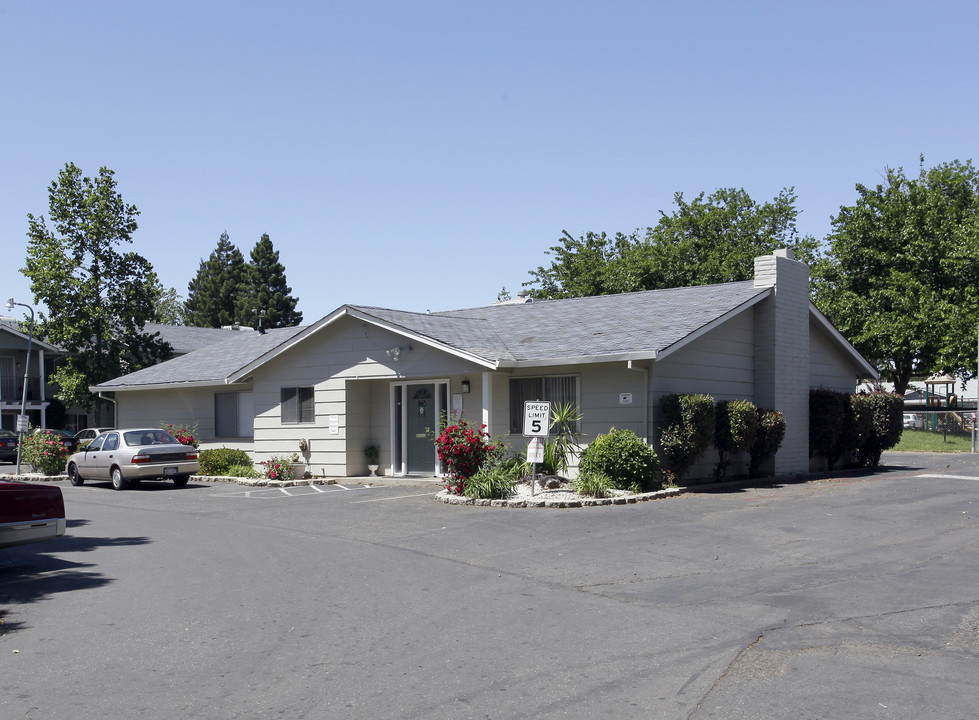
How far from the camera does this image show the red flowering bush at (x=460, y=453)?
1823 cm

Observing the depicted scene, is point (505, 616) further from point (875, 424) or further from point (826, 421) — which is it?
point (875, 424)

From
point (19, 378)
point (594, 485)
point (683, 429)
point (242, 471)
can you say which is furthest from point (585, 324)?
point (19, 378)

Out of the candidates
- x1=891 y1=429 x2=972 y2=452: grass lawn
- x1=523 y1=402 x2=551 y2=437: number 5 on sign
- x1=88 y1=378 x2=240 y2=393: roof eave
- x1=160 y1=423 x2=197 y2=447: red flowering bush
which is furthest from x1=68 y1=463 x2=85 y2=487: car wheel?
x1=891 y1=429 x2=972 y2=452: grass lawn

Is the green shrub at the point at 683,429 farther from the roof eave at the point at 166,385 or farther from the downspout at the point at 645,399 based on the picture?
the roof eave at the point at 166,385

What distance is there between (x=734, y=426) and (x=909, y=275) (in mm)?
28443

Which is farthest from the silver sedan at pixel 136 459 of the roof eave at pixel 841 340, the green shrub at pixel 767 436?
the roof eave at pixel 841 340

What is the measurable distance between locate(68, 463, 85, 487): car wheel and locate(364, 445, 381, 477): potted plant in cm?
750

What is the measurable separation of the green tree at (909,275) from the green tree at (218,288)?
52660 millimetres

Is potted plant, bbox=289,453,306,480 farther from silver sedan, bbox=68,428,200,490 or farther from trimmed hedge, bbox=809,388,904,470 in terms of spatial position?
trimmed hedge, bbox=809,388,904,470

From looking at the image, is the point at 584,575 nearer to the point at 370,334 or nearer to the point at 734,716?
the point at 734,716

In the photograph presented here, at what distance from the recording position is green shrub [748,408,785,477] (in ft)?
68.7

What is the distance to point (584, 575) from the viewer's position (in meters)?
10.4

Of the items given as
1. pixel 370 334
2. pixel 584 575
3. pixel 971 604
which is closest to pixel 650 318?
pixel 370 334

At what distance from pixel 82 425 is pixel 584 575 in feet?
155
